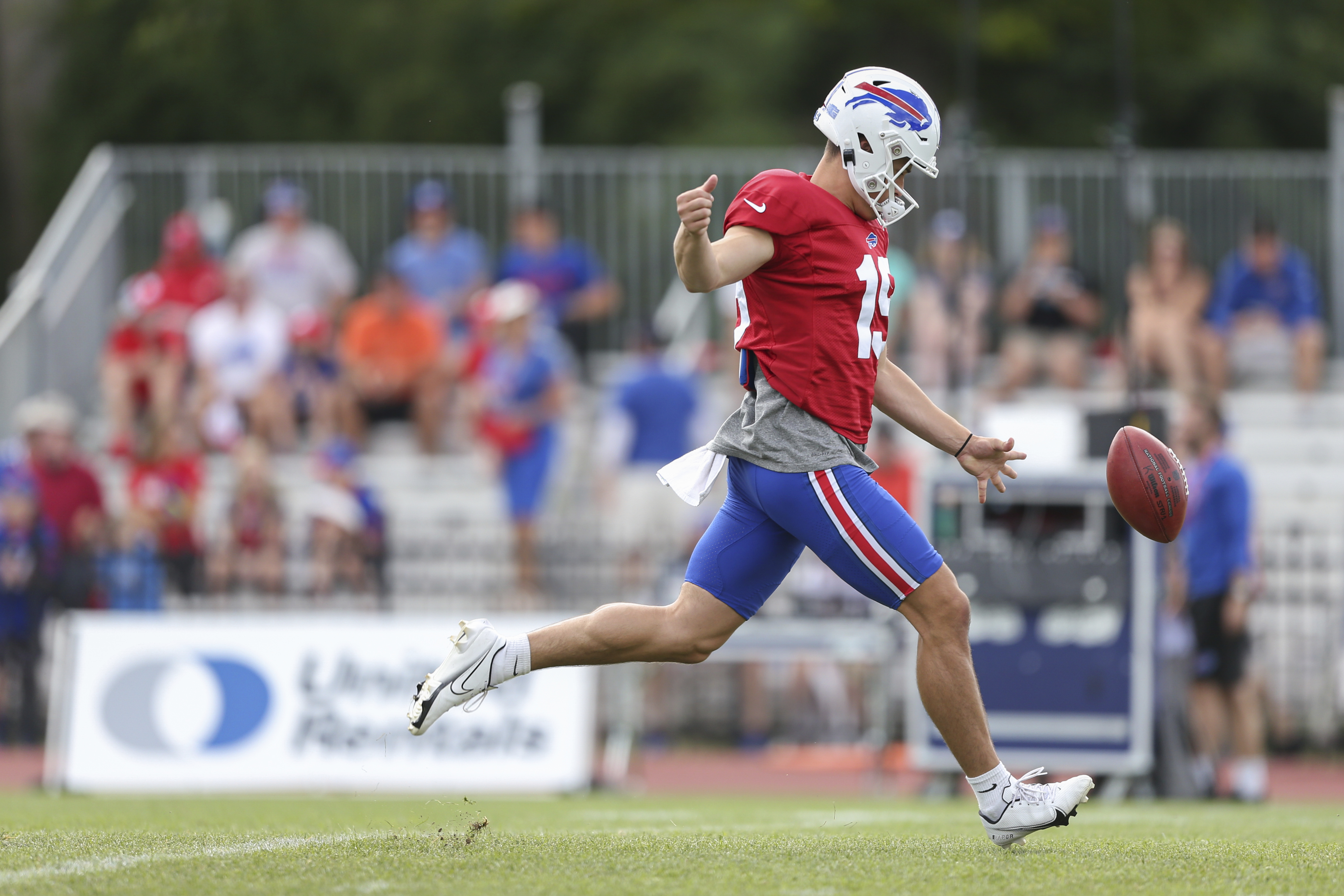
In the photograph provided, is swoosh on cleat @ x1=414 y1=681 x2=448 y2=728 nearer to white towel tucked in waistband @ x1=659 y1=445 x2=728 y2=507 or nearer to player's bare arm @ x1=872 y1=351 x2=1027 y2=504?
white towel tucked in waistband @ x1=659 y1=445 x2=728 y2=507

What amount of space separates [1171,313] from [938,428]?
28.9 feet

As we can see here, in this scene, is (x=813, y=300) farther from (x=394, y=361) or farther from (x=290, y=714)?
(x=394, y=361)

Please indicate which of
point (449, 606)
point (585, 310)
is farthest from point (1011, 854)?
point (585, 310)

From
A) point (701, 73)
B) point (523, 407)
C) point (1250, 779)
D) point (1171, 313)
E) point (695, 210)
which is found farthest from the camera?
point (701, 73)

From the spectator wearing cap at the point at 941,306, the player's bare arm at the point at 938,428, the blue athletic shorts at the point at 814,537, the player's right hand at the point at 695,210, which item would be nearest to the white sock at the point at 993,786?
the blue athletic shorts at the point at 814,537

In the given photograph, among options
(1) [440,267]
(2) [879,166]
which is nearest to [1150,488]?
(2) [879,166]

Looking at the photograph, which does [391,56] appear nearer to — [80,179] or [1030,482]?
[80,179]

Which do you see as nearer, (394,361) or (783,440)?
(783,440)

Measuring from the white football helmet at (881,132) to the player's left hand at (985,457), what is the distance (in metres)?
0.76

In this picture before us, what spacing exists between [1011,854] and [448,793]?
5.05 m

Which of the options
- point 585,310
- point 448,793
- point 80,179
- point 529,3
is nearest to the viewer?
point 448,793

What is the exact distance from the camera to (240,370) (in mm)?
14133

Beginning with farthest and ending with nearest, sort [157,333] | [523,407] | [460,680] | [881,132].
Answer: [157,333] < [523,407] < [460,680] < [881,132]

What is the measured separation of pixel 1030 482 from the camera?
9.81 m
